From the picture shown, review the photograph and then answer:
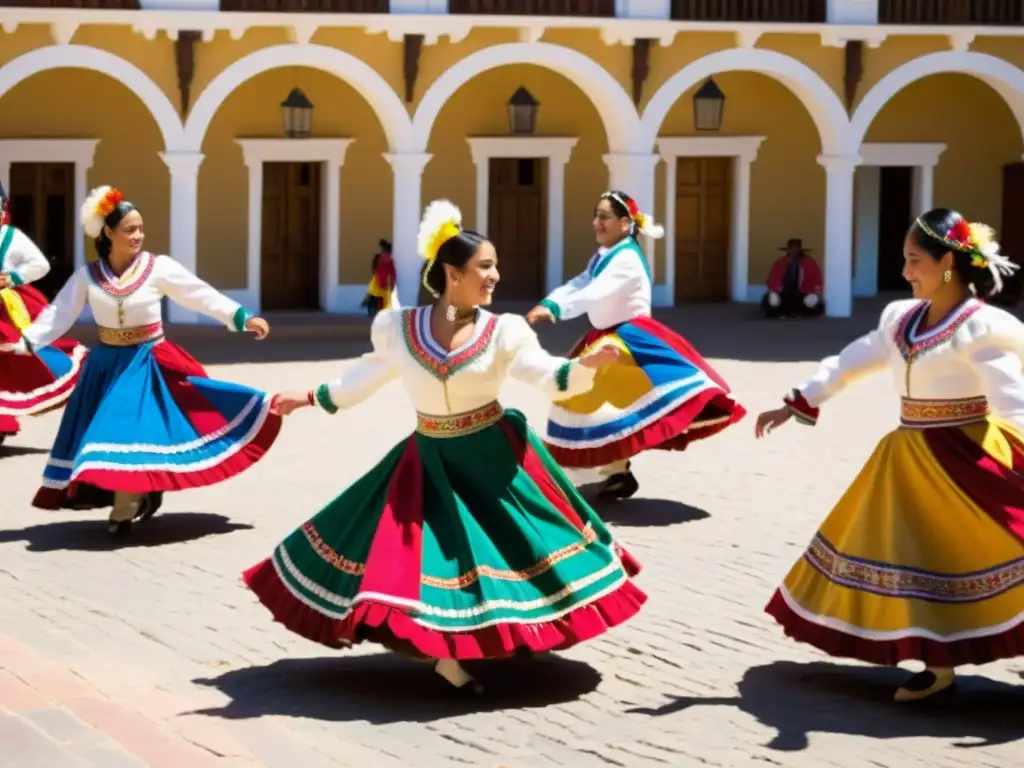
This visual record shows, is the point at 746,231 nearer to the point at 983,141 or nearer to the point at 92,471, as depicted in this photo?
the point at 983,141

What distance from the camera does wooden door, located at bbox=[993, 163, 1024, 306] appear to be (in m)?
27.4

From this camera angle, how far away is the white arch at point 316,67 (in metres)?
23.0

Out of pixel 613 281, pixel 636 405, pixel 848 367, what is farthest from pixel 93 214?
pixel 848 367

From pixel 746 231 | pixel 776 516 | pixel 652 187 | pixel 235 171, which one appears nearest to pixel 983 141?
pixel 746 231

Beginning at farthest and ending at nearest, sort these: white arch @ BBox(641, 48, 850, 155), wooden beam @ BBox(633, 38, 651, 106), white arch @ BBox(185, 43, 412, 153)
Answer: white arch @ BBox(641, 48, 850, 155), wooden beam @ BBox(633, 38, 651, 106), white arch @ BBox(185, 43, 412, 153)

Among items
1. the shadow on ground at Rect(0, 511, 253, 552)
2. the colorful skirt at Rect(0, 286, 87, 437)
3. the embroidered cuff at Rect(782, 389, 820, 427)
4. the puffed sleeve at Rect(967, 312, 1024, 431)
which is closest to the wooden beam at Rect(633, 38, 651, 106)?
the colorful skirt at Rect(0, 286, 87, 437)

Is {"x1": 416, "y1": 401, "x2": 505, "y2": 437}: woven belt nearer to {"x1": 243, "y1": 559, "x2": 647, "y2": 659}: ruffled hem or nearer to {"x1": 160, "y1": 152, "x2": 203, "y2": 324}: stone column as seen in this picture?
{"x1": 243, "y1": 559, "x2": 647, "y2": 659}: ruffled hem

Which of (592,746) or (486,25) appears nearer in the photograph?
(592,746)

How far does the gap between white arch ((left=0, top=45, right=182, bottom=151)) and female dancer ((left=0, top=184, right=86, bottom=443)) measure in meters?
8.79

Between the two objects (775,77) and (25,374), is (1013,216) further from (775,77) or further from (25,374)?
(25,374)

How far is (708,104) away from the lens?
25.1 metres

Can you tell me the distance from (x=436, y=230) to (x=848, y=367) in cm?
151

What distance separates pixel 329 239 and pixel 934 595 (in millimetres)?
18242

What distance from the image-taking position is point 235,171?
2498 cm
